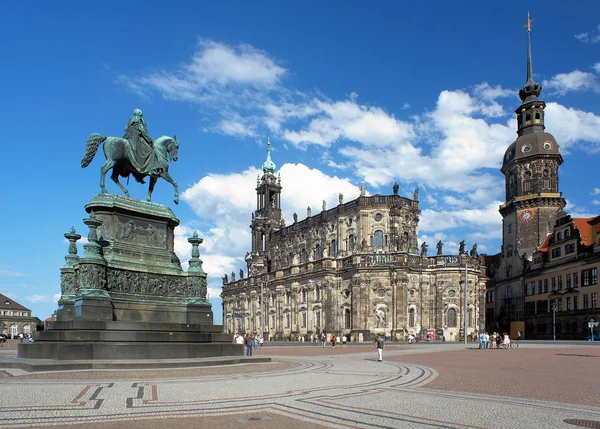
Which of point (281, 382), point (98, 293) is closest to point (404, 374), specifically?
point (281, 382)

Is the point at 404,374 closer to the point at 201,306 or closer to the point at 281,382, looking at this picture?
the point at 281,382

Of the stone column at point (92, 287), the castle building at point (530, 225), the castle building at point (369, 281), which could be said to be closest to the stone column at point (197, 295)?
the stone column at point (92, 287)

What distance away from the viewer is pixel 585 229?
74812 mm

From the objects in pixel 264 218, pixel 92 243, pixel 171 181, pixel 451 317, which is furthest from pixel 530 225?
pixel 92 243

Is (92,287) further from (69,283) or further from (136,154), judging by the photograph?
(136,154)

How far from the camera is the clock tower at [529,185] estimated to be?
87.2 meters

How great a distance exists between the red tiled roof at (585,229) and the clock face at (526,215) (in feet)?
37.7

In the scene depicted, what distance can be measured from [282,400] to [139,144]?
609 inches

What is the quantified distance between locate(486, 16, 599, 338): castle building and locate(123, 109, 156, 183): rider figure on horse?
67.2m

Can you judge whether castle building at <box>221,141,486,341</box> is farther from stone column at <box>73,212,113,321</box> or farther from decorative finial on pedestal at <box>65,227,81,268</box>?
stone column at <box>73,212,113,321</box>

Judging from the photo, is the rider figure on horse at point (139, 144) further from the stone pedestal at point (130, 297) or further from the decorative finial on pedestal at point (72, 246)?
the decorative finial on pedestal at point (72, 246)

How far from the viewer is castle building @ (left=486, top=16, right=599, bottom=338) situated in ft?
269

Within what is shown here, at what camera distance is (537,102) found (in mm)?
91375

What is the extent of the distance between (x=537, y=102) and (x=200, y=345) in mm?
84846
